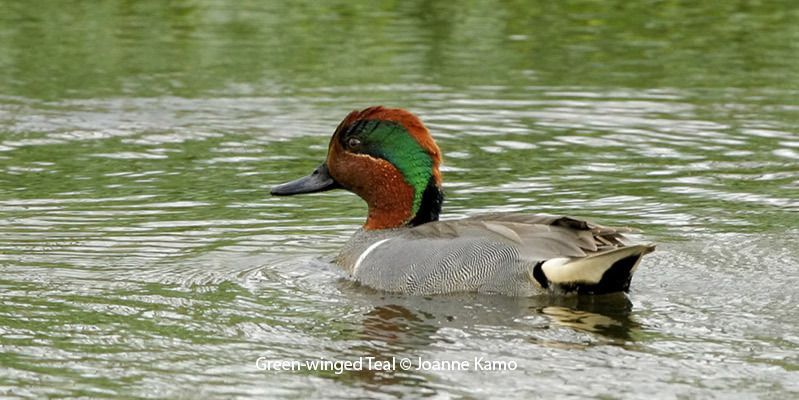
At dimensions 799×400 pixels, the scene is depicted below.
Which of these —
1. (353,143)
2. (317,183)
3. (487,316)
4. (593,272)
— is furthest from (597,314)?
(317,183)

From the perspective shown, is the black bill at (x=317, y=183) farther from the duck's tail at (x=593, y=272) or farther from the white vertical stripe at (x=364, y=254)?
the duck's tail at (x=593, y=272)

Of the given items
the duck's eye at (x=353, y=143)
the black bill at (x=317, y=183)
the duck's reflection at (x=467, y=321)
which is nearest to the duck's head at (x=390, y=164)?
the duck's eye at (x=353, y=143)

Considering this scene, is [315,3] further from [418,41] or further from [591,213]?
[591,213]

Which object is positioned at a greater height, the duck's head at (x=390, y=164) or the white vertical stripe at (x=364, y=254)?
the duck's head at (x=390, y=164)

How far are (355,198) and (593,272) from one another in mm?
3756

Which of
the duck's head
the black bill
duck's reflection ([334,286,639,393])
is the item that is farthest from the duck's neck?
duck's reflection ([334,286,639,393])

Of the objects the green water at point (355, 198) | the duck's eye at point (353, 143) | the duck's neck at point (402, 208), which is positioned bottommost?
the green water at point (355, 198)

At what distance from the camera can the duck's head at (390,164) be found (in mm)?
9867

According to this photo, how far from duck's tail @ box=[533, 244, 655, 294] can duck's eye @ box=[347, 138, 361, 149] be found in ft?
5.21

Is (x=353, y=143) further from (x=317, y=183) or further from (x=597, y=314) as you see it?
(x=597, y=314)

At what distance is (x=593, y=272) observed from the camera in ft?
29.4

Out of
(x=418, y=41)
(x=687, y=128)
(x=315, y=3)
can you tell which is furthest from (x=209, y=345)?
(x=315, y=3)

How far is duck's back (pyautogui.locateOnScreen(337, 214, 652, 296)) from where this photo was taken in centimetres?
895

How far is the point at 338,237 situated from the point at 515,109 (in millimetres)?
4708
